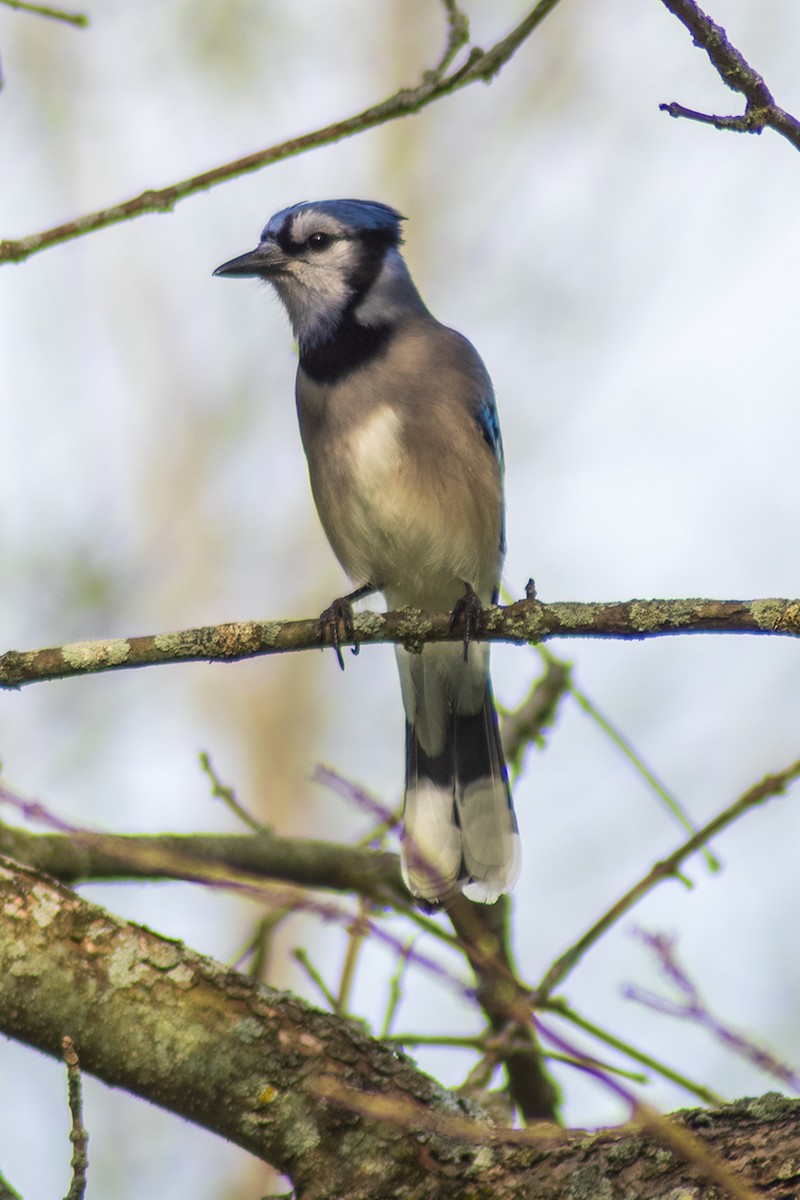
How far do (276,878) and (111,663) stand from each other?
1130mm

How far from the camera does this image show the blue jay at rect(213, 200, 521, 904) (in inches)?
155

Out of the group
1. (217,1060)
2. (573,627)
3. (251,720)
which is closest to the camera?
(217,1060)

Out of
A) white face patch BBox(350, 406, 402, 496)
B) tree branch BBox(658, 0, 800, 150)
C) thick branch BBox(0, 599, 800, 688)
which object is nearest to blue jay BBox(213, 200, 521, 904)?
white face patch BBox(350, 406, 402, 496)

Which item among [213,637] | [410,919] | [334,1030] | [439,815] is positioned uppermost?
[439,815]

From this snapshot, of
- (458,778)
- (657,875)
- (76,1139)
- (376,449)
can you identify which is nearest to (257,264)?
(376,449)

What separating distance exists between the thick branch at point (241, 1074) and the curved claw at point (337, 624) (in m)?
0.80

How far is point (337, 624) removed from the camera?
10.6ft

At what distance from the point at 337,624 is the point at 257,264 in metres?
1.68

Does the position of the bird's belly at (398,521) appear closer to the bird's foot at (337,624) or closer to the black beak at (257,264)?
the bird's foot at (337,624)

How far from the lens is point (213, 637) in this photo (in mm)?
2641

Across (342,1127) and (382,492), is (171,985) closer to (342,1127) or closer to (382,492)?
(342,1127)

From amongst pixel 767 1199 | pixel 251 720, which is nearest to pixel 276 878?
pixel 767 1199

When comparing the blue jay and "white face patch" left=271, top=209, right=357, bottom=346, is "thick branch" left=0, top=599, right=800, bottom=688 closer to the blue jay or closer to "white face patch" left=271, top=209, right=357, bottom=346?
the blue jay

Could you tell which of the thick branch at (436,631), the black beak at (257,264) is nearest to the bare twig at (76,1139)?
the thick branch at (436,631)
